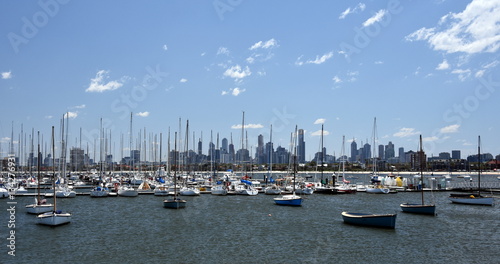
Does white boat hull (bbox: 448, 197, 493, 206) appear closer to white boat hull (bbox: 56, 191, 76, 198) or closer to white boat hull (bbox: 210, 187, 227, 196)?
white boat hull (bbox: 210, 187, 227, 196)

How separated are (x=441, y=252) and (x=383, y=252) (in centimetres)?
535

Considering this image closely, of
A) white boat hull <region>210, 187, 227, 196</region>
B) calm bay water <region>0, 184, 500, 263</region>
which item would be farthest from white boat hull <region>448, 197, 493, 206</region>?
white boat hull <region>210, 187, 227, 196</region>

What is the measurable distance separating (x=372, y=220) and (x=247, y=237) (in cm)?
1615

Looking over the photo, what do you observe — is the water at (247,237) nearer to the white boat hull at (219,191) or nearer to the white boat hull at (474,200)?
the white boat hull at (474,200)

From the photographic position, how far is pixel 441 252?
3569 cm

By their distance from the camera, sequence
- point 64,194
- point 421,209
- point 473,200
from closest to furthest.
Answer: point 421,209 → point 473,200 → point 64,194

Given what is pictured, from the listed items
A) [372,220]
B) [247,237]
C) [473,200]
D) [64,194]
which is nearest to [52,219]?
[247,237]

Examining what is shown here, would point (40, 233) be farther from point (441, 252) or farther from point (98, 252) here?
point (441, 252)

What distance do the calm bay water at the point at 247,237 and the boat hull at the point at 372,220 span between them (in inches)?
39.6

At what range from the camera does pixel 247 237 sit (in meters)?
42.2

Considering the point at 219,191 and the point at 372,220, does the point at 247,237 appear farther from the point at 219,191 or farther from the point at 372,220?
the point at 219,191

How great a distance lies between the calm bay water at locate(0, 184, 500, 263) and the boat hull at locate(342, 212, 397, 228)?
1.01 metres

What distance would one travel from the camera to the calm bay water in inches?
1336

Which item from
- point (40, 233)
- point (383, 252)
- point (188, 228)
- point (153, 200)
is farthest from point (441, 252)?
point (153, 200)
